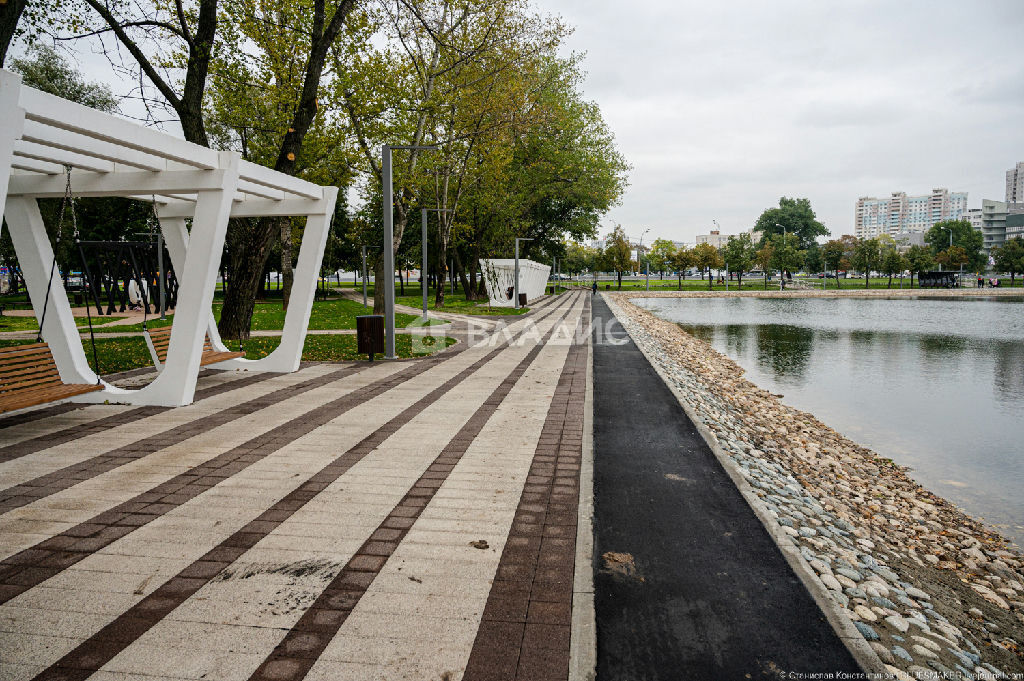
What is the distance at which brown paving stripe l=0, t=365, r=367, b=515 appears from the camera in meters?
5.38

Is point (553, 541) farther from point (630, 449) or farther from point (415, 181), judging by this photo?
point (415, 181)

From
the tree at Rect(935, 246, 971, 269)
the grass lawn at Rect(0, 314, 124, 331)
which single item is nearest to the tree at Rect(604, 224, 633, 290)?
the tree at Rect(935, 246, 971, 269)

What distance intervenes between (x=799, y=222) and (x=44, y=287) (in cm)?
13338

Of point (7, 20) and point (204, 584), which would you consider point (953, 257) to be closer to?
point (7, 20)

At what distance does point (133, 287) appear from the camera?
1241 inches

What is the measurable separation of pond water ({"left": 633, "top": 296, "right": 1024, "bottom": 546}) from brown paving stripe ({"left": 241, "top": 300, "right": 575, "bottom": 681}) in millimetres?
6460

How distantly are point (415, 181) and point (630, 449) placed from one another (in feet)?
55.0

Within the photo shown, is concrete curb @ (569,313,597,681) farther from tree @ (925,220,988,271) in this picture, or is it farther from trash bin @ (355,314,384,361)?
tree @ (925,220,988,271)

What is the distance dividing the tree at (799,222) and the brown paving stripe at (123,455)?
126 metres

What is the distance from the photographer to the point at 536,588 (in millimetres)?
3814

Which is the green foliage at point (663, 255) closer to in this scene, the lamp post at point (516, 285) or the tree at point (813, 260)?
the tree at point (813, 260)

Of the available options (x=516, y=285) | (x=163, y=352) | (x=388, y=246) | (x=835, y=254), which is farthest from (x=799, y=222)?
(x=163, y=352)

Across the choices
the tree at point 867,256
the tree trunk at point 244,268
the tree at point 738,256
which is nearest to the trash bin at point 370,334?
the tree trunk at point 244,268

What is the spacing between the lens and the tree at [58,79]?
106 feet
